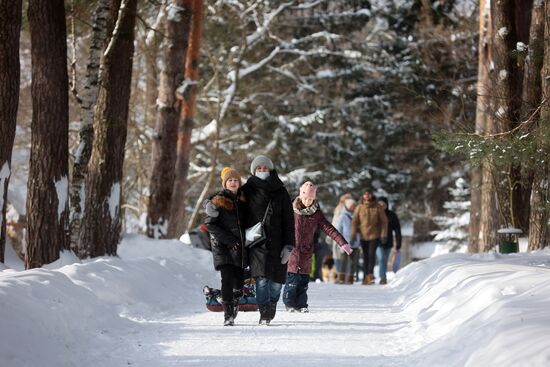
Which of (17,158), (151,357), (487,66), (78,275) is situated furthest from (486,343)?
Result: (17,158)

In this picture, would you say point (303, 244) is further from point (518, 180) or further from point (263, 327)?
point (518, 180)

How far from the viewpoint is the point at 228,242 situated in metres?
9.31

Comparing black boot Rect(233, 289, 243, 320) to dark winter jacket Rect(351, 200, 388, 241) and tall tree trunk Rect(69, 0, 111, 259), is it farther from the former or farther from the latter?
dark winter jacket Rect(351, 200, 388, 241)

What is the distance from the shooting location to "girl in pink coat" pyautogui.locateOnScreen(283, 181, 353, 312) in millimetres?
11336

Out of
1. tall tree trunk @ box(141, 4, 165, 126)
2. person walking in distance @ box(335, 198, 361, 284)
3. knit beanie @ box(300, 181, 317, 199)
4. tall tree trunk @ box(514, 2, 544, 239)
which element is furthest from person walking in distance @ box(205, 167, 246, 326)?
tall tree trunk @ box(141, 4, 165, 126)

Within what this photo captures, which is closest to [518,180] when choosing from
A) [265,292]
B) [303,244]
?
[303,244]

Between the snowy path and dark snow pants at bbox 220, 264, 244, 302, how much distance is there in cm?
34

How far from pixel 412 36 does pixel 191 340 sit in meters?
31.0

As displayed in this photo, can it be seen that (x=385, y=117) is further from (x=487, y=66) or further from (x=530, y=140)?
(x=530, y=140)

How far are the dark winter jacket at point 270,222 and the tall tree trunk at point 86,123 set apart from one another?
5.06 metres

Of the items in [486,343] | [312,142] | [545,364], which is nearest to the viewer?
[545,364]

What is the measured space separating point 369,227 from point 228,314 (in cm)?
985

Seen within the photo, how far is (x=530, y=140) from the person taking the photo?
38.4 feet

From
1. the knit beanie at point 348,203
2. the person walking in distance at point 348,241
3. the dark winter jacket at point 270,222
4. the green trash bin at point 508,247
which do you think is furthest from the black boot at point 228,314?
the knit beanie at point 348,203
